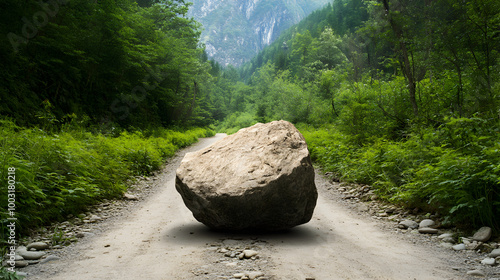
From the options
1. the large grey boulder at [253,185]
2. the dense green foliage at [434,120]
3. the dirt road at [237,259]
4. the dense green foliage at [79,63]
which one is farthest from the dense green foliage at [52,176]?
the dense green foliage at [434,120]

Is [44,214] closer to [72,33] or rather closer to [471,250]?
[471,250]

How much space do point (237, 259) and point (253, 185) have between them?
1061 mm

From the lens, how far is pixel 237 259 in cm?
348

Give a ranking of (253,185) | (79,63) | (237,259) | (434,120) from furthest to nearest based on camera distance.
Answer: (79,63) → (434,120) → (253,185) → (237,259)

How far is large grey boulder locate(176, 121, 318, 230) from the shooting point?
4070mm

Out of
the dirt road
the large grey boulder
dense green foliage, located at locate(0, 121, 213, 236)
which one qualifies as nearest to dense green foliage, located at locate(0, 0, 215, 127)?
dense green foliage, located at locate(0, 121, 213, 236)

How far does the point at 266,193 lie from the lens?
13.3 ft

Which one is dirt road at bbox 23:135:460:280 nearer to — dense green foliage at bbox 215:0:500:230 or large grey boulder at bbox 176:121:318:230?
large grey boulder at bbox 176:121:318:230

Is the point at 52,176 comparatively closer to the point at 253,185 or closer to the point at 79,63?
the point at 253,185

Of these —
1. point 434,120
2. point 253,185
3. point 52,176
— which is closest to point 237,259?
point 253,185

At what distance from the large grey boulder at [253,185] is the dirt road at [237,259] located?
0.34 m

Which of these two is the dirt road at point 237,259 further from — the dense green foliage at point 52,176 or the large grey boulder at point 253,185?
the dense green foliage at point 52,176

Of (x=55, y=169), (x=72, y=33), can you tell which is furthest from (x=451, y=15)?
(x=72, y=33)

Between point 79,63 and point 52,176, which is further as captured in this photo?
point 79,63
